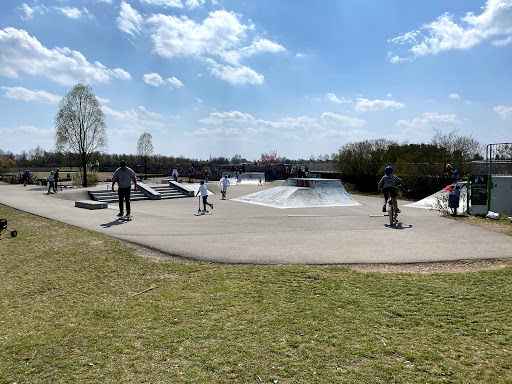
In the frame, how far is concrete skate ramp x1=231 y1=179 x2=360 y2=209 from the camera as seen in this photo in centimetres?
1705

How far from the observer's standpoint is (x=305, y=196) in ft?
57.5

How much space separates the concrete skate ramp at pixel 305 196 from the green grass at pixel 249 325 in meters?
11.2

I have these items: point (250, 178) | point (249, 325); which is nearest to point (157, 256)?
point (249, 325)

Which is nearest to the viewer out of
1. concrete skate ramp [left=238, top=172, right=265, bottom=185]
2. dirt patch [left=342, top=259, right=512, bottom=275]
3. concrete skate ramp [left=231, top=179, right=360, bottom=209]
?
dirt patch [left=342, top=259, right=512, bottom=275]

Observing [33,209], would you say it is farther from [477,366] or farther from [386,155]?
[386,155]

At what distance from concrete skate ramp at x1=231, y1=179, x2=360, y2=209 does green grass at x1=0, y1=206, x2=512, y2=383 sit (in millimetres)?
11241

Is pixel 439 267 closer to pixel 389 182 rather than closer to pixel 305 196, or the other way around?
pixel 389 182

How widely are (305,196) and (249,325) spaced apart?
46.5ft

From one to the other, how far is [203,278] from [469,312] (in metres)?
3.58

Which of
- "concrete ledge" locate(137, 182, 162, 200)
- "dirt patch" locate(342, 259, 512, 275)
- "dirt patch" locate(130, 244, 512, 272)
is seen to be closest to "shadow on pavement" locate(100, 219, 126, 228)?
"dirt patch" locate(130, 244, 512, 272)

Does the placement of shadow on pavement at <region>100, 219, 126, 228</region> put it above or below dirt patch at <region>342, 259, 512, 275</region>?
above

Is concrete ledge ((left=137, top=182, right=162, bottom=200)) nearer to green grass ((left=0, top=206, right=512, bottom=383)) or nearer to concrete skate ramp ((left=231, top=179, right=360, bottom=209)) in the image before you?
concrete skate ramp ((left=231, top=179, right=360, bottom=209))

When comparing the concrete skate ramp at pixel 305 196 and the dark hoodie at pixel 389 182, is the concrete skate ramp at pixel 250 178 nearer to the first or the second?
the concrete skate ramp at pixel 305 196

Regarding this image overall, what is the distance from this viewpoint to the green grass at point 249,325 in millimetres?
2830
